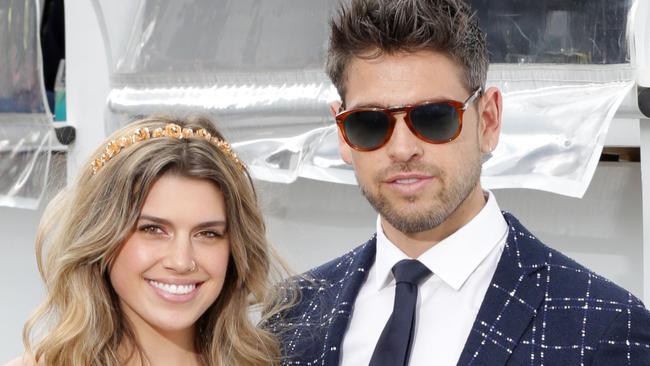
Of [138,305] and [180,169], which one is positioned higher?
[180,169]

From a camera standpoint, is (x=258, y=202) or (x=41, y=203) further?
(x=41, y=203)

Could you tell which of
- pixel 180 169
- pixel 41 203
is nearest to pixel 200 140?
pixel 180 169

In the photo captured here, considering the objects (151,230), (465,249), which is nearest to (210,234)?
(151,230)

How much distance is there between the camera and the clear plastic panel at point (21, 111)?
12.4 feet

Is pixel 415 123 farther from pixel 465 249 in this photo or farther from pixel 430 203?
pixel 465 249

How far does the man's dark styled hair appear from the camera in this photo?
86.4 inches

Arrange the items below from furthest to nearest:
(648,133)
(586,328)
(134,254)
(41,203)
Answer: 1. (41,203)
2. (648,133)
3. (134,254)
4. (586,328)

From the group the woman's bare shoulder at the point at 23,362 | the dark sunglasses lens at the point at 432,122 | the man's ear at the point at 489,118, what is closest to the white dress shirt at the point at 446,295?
the man's ear at the point at 489,118

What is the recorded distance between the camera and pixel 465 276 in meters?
2.21

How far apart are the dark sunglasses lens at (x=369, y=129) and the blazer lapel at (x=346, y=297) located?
34cm

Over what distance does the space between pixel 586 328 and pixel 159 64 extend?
1.85m

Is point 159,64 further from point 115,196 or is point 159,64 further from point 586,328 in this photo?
point 586,328

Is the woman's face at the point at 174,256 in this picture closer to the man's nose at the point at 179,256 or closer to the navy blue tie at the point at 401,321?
the man's nose at the point at 179,256

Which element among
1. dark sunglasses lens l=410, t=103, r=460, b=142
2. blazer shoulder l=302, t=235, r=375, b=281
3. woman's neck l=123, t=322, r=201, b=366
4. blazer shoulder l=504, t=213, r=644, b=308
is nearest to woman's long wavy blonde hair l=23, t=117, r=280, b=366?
woman's neck l=123, t=322, r=201, b=366
